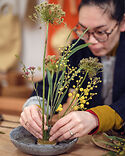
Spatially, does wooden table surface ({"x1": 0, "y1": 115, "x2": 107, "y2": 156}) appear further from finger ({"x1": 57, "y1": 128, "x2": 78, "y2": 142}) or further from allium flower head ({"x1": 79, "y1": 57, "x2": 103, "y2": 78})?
allium flower head ({"x1": 79, "y1": 57, "x2": 103, "y2": 78})

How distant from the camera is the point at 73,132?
0.82 m

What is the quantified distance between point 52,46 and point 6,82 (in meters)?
0.92

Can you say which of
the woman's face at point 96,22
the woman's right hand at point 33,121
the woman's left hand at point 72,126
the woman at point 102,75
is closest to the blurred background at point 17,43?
the woman at point 102,75

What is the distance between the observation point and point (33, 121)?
884 millimetres

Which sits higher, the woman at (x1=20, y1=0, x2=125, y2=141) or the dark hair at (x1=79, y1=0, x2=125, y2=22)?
the dark hair at (x1=79, y1=0, x2=125, y2=22)

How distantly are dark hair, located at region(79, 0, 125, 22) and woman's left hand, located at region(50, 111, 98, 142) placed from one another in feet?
1.89

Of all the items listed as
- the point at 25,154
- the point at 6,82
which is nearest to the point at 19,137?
the point at 25,154

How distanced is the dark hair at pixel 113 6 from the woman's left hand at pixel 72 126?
0.57 metres

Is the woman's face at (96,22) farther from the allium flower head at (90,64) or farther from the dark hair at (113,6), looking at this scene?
the allium flower head at (90,64)

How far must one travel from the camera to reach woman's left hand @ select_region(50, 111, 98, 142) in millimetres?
817

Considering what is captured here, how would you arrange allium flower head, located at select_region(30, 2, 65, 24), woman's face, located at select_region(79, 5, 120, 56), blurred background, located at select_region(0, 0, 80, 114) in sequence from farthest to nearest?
blurred background, located at select_region(0, 0, 80, 114), woman's face, located at select_region(79, 5, 120, 56), allium flower head, located at select_region(30, 2, 65, 24)

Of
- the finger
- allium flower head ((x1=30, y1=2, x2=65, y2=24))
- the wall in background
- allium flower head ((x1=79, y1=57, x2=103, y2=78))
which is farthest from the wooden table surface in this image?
the wall in background

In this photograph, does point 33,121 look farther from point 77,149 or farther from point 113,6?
point 113,6

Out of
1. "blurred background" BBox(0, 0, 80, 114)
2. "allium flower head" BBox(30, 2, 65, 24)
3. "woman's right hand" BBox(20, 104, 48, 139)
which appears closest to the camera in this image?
"allium flower head" BBox(30, 2, 65, 24)
